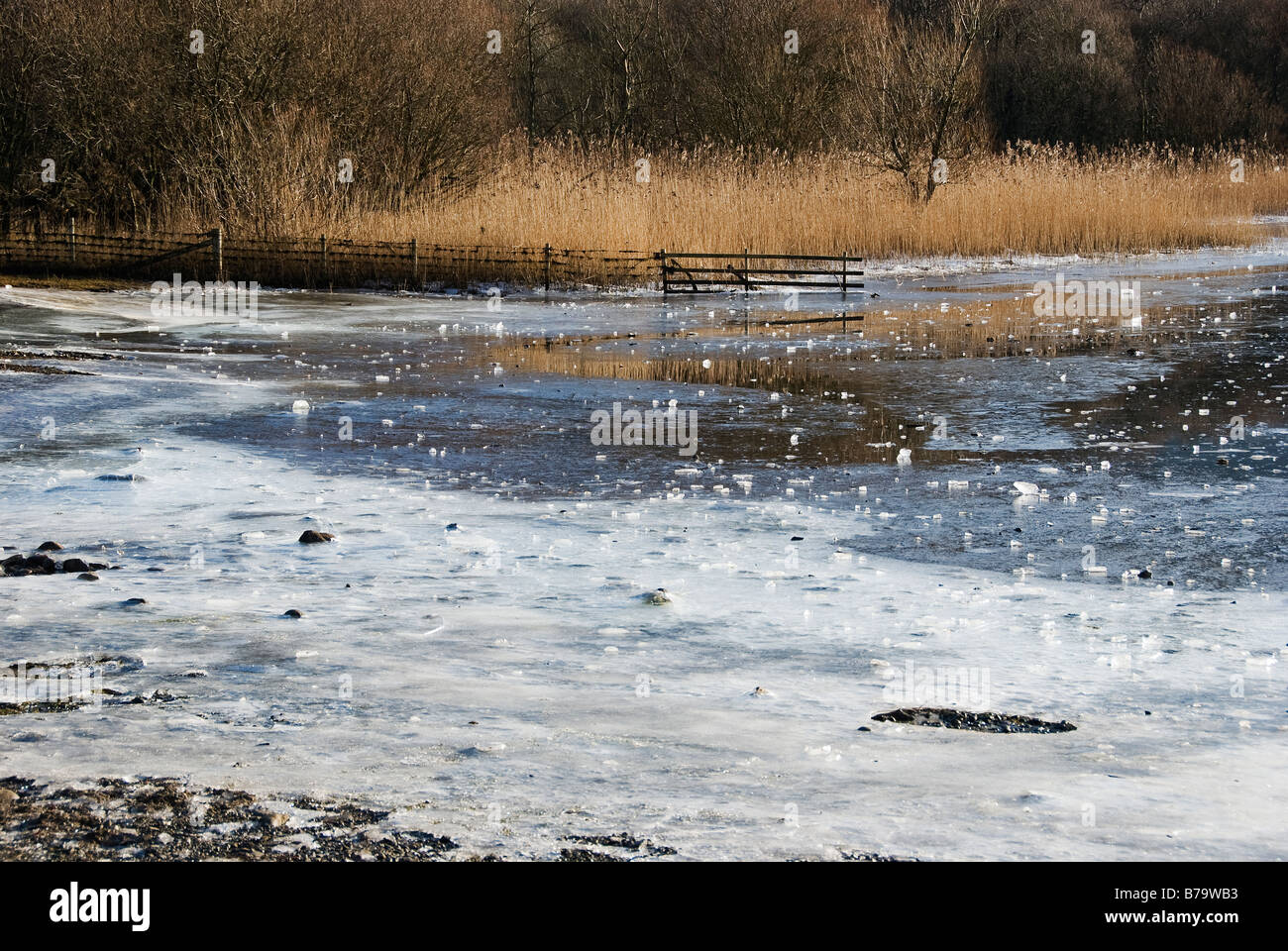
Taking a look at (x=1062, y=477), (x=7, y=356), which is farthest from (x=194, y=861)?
(x=7, y=356)

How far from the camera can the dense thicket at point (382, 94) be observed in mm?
26438

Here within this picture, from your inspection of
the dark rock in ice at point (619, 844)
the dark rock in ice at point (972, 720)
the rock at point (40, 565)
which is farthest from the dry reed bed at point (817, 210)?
the dark rock in ice at point (619, 844)

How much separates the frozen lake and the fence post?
403 inches

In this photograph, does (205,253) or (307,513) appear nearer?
(307,513)

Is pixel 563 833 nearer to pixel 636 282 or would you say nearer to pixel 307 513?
pixel 307 513

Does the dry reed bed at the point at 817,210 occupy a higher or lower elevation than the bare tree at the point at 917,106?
lower

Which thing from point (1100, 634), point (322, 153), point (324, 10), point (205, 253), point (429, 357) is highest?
point (324, 10)

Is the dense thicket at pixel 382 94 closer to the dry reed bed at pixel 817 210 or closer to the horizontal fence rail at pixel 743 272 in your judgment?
the dry reed bed at pixel 817 210

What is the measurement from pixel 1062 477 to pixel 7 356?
968 cm

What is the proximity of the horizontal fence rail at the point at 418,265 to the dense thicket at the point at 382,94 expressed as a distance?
116cm

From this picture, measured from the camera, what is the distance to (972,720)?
4492 millimetres

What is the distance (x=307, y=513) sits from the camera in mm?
7562

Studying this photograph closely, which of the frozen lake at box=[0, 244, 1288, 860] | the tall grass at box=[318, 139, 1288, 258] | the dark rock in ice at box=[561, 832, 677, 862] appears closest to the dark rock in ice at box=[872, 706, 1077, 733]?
the frozen lake at box=[0, 244, 1288, 860]

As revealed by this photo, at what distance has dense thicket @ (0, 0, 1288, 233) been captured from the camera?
2644 centimetres
